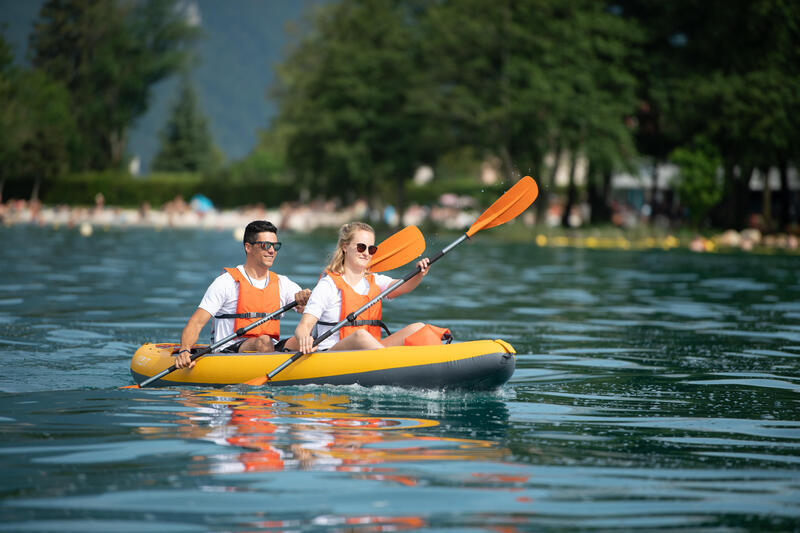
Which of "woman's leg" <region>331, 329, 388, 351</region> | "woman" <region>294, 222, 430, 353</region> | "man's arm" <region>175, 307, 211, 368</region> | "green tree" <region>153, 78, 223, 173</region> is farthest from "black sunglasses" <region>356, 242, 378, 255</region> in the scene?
"green tree" <region>153, 78, 223, 173</region>

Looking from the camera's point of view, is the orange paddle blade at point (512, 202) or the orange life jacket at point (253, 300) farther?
the orange paddle blade at point (512, 202)

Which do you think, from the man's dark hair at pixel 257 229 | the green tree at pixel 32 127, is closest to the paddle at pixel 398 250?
the man's dark hair at pixel 257 229

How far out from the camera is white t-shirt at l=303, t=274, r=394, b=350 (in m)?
8.43

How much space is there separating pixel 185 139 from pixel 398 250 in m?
90.2

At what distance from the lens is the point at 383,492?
5.32 meters

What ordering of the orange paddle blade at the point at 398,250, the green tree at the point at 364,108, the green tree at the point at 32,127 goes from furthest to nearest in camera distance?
the green tree at the point at 32,127, the green tree at the point at 364,108, the orange paddle blade at the point at 398,250

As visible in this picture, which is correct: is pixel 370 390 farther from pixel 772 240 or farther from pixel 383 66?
pixel 383 66

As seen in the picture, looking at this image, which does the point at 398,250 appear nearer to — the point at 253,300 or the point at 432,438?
the point at 253,300

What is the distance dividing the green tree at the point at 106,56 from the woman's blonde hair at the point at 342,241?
66.8 m

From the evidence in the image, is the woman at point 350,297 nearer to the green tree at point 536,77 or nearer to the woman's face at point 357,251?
the woman's face at point 357,251

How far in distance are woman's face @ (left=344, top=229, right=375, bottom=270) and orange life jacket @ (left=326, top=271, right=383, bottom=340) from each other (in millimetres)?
165

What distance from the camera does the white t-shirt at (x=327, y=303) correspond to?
8.43m

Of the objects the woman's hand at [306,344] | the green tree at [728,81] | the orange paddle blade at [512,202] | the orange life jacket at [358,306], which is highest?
the green tree at [728,81]

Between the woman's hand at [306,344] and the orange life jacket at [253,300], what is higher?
the orange life jacket at [253,300]
